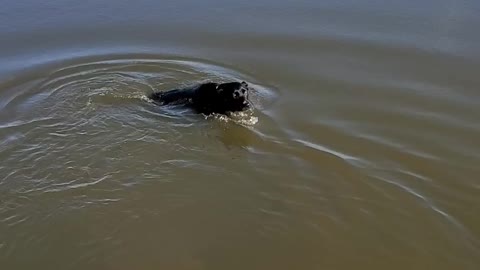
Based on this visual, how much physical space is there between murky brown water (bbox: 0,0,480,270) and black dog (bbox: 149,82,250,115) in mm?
188

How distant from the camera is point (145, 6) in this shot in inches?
492

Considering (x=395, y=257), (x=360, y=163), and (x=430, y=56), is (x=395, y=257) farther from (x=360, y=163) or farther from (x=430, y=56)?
(x=430, y=56)

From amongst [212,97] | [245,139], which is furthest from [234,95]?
[245,139]

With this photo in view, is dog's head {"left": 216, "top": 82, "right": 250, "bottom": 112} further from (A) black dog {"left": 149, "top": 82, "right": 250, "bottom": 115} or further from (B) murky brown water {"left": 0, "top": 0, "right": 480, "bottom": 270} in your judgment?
(B) murky brown water {"left": 0, "top": 0, "right": 480, "bottom": 270}

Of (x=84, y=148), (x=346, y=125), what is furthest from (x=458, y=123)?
(x=84, y=148)

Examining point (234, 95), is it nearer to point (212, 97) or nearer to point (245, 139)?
point (212, 97)

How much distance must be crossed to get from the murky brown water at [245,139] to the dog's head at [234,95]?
27 cm

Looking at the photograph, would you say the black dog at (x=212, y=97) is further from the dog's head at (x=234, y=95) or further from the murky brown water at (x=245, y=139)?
the murky brown water at (x=245, y=139)

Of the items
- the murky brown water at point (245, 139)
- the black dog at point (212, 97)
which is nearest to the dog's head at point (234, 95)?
the black dog at point (212, 97)

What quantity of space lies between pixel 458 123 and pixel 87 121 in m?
5.02

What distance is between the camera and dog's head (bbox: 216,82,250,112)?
8.79 metres

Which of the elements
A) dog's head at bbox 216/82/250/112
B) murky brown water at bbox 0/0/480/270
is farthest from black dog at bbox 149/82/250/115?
murky brown water at bbox 0/0/480/270

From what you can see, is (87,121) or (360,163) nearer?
(360,163)

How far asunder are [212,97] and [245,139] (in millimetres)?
890
